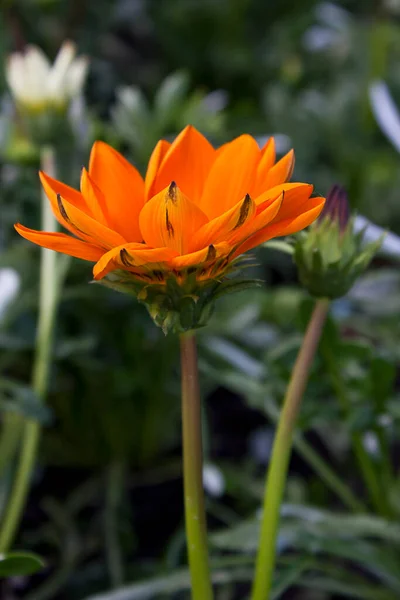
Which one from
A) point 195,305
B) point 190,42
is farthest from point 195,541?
point 190,42

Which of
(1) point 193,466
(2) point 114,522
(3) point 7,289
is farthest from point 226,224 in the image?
(2) point 114,522

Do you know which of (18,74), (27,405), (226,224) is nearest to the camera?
(226,224)

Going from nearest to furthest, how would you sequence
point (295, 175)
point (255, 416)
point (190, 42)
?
point (255, 416) → point (295, 175) → point (190, 42)

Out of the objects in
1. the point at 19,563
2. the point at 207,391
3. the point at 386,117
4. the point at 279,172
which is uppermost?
the point at 386,117

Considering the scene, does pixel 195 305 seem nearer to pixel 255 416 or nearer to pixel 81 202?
pixel 81 202

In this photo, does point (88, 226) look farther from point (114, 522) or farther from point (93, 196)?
point (114, 522)

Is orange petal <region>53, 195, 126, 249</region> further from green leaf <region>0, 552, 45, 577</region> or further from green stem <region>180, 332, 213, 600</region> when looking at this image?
green leaf <region>0, 552, 45, 577</region>

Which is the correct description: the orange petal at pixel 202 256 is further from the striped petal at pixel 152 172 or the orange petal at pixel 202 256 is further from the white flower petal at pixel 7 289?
the white flower petal at pixel 7 289
